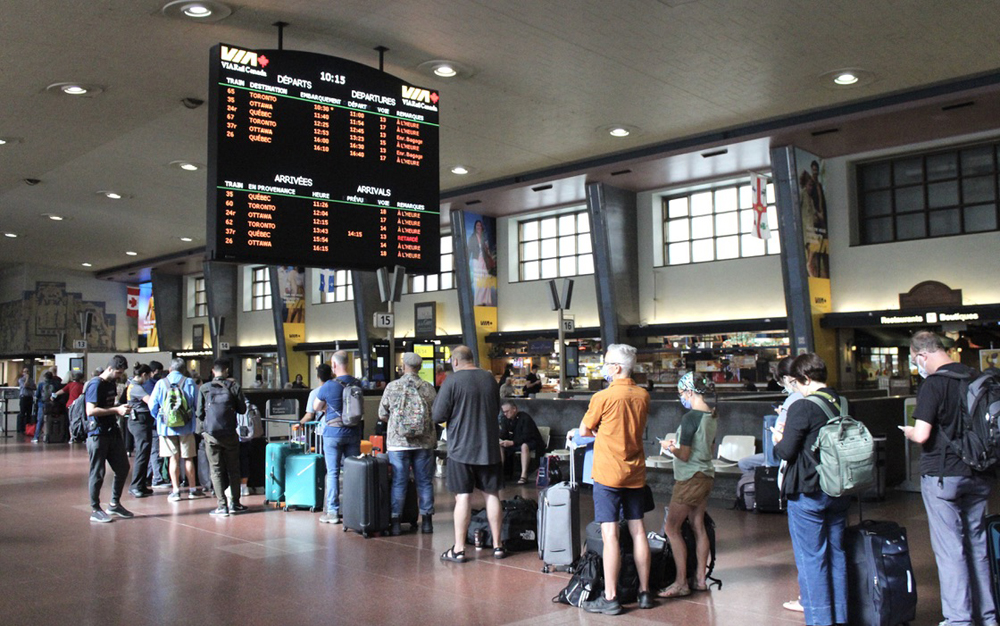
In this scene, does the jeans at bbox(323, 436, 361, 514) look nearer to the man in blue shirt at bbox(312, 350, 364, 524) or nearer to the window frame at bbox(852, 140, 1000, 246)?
the man in blue shirt at bbox(312, 350, 364, 524)

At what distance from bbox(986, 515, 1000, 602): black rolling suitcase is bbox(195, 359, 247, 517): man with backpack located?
23.1 feet

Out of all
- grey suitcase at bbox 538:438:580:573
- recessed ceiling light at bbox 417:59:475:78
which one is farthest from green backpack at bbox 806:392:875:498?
recessed ceiling light at bbox 417:59:475:78

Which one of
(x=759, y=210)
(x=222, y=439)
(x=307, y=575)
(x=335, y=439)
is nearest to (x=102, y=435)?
(x=222, y=439)

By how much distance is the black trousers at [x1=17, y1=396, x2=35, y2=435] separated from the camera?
2312 cm

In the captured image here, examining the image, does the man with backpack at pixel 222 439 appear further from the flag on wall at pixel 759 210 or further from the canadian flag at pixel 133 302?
the canadian flag at pixel 133 302

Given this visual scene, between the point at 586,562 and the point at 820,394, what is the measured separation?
187 centimetres

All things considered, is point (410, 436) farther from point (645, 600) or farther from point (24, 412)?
point (24, 412)

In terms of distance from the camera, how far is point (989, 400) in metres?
4.46

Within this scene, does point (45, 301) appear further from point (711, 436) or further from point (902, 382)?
point (711, 436)

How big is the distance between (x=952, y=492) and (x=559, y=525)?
2651mm

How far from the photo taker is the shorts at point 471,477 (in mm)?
6770

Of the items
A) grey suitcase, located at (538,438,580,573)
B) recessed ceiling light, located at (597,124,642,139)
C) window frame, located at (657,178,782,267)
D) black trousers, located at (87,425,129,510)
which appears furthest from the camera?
window frame, located at (657,178,782,267)

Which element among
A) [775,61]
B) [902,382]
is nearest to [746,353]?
[902,382]

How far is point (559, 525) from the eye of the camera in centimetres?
627
